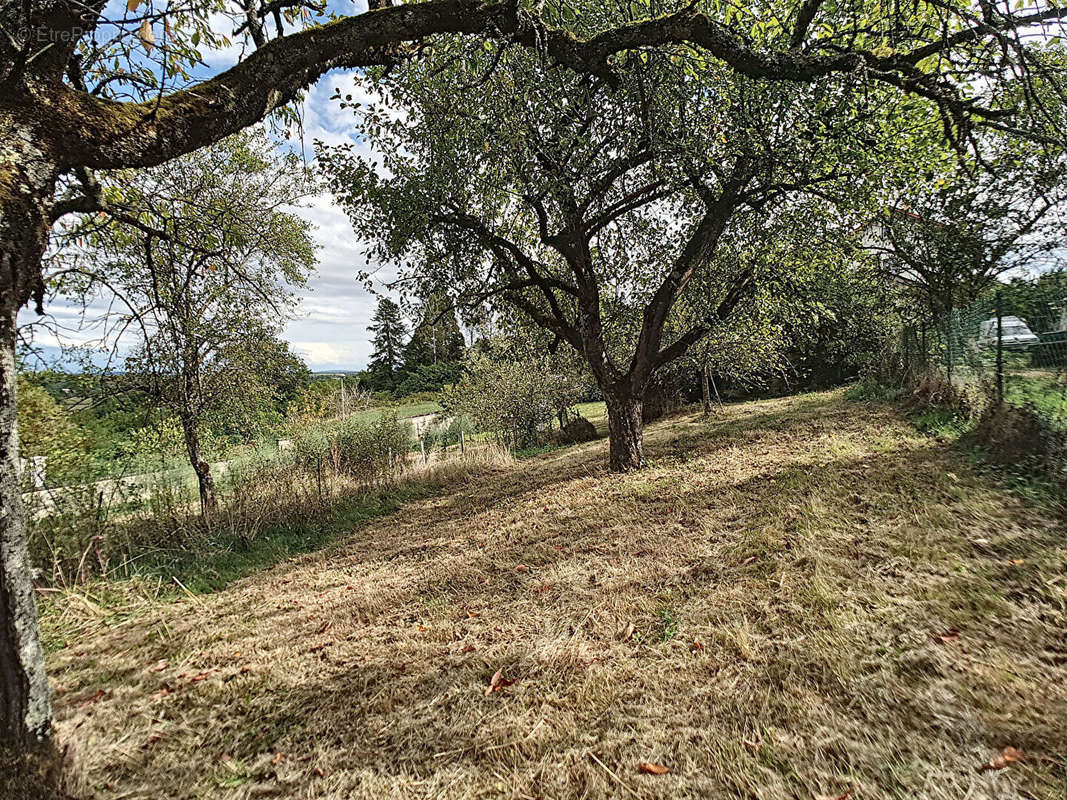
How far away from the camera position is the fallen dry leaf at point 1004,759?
67.2 inches

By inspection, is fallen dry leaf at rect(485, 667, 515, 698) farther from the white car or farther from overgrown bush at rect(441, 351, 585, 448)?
overgrown bush at rect(441, 351, 585, 448)

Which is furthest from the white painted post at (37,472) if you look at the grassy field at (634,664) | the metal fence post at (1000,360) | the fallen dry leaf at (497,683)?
the metal fence post at (1000,360)

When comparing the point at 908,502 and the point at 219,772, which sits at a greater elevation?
the point at 908,502

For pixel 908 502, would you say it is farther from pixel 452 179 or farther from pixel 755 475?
pixel 452 179

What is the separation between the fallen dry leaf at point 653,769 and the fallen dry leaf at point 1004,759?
3.70 feet

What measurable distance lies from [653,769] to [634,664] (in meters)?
0.77

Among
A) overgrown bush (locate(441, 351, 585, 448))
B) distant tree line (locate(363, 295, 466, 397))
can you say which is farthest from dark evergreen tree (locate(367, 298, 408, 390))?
overgrown bush (locate(441, 351, 585, 448))

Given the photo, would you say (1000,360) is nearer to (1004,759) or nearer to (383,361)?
(1004,759)

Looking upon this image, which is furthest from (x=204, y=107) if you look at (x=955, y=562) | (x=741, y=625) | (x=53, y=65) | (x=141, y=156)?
(x=955, y=562)

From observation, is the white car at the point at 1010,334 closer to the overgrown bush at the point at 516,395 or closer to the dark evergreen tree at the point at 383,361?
the overgrown bush at the point at 516,395

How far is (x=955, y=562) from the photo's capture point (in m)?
3.18

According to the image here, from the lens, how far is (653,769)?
77.5 inches

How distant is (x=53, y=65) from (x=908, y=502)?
674 centimetres

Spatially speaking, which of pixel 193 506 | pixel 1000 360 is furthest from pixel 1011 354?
pixel 193 506
